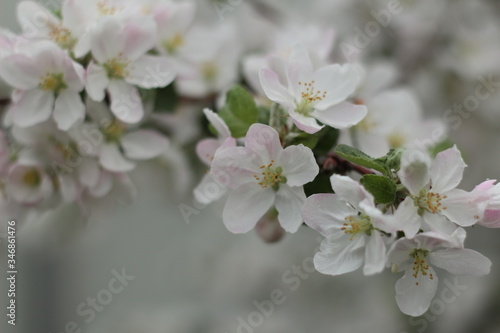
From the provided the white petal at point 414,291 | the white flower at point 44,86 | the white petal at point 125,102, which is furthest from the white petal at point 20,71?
the white petal at point 414,291

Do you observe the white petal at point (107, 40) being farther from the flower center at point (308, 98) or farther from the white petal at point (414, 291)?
the white petal at point (414, 291)

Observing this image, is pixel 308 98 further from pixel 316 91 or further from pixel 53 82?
pixel 53 82

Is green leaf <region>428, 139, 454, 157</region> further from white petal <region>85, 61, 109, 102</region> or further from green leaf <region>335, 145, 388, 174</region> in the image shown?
white petal <region>85, 61, 109, 102</region>

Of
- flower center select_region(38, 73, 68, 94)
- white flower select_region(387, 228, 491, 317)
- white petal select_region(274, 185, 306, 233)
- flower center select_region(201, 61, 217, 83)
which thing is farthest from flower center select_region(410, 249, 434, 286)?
flower center select_region(201, 61, 217, 83)

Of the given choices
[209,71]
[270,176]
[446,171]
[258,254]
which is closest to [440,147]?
[446,171]

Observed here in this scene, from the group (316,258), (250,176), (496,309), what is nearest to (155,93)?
(250,176)

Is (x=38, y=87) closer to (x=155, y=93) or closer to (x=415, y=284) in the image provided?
(x=155, y=93)
